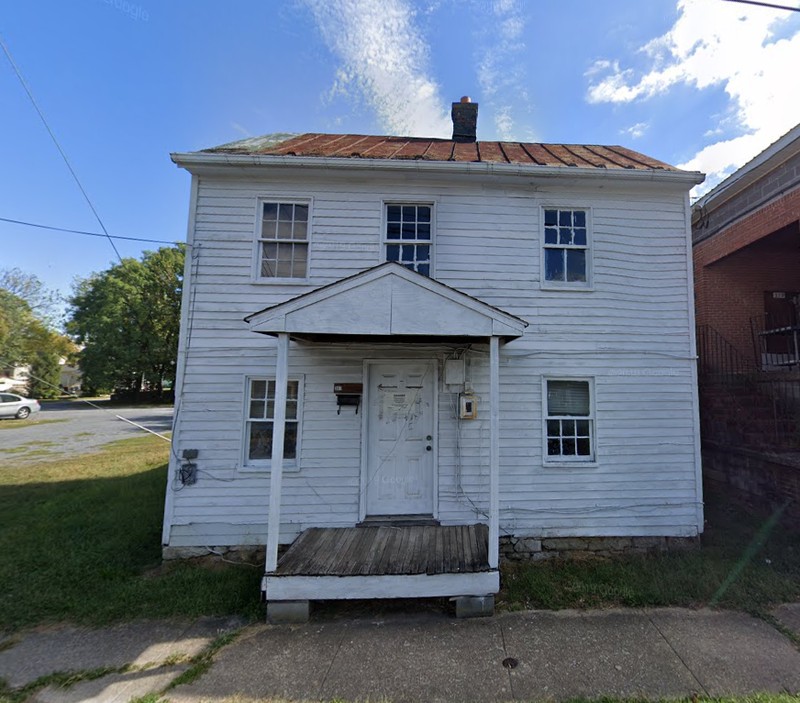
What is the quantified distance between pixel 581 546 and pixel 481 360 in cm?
308

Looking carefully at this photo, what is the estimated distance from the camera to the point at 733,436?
704cm

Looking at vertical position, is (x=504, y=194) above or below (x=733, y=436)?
above

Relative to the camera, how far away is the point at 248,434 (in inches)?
218

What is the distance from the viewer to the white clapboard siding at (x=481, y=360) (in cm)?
542

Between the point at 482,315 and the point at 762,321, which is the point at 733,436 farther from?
the point at 482,315

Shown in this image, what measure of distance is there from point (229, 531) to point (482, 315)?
4630 mm

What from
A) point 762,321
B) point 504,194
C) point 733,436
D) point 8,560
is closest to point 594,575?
point 733,436

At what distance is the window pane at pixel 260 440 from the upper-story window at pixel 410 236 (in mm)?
3185

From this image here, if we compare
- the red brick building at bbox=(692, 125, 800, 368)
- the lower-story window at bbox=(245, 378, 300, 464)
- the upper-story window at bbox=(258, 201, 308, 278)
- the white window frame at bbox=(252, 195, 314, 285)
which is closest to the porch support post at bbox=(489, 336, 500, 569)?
the lower-story window at bbox=(245, 378, 300, 464)

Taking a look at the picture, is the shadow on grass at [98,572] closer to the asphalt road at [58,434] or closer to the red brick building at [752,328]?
the asphalt road at [58,434]

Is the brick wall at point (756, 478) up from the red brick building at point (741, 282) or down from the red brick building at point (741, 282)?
down

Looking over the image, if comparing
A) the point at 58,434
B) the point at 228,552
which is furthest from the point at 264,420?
the point at 58,434

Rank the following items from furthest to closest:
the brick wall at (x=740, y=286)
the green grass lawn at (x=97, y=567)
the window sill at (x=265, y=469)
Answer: the brick wall at (x=740, y=286) < the window sill at (x=265, y=469) < the green grass lawn at (x=97, y=567)

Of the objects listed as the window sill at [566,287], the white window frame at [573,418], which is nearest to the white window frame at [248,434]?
the white window frame at [573,418]
